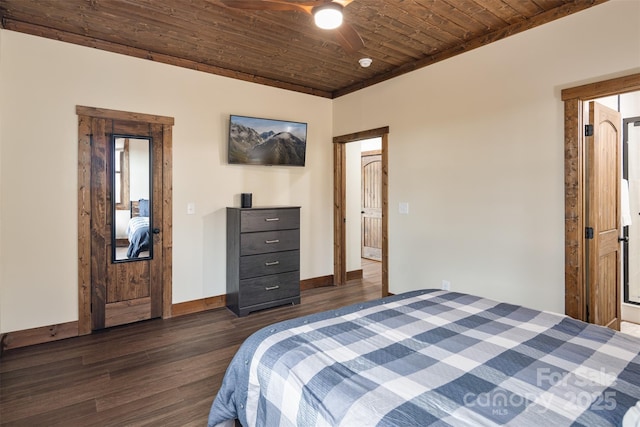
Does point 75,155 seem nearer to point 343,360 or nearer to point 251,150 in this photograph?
point 251,150

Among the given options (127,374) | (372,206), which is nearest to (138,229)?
(127,374)

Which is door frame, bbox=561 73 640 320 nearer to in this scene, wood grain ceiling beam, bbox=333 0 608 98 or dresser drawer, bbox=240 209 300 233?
wood grain ceiling beam, bbox=333 0 608 98

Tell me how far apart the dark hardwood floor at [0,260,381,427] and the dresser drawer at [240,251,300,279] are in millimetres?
495

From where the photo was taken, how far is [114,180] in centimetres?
343

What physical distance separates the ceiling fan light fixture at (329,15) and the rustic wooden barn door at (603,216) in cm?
214

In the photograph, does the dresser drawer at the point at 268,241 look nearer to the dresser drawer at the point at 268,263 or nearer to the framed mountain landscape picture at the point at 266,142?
the dresser drawer at the point at 268,263

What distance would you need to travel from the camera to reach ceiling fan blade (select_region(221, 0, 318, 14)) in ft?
6.54

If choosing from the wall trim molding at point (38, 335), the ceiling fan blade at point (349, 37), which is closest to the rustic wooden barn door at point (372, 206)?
the ceiling fan blade at point (349, 37)

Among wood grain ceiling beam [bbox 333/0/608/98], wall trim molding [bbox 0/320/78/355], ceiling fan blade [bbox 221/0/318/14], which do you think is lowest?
wall trim molding [bbox 0/320/78/355]

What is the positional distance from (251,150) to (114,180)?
151 cm

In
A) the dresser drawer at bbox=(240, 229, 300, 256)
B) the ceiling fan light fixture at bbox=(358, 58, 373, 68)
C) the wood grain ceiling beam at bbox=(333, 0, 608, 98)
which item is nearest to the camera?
the wood grain ceiling beam at bbox=(333, 0, 608, 98)

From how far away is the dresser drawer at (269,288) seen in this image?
384cm

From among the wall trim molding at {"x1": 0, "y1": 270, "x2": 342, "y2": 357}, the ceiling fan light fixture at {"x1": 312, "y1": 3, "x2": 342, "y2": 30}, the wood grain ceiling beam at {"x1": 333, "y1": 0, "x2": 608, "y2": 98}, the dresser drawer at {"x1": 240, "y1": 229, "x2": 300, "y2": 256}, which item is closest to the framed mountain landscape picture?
the dresser drawer at {"x1": 240, "y1": 229, "x2": 300, "y2": 256}

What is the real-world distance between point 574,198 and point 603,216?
1.45 feet
